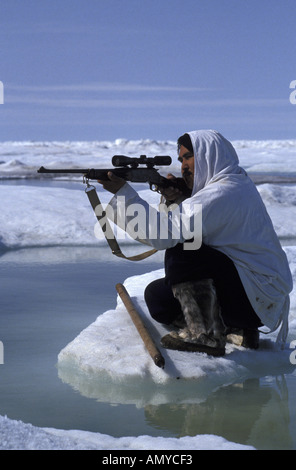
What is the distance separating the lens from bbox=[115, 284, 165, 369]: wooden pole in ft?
8.42

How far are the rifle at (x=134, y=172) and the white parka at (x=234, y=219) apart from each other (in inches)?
3.9

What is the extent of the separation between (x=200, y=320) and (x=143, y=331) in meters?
0.24

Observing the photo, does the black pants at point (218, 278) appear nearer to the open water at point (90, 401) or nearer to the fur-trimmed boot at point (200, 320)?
the fur-trimmed boot at point (200, 320)

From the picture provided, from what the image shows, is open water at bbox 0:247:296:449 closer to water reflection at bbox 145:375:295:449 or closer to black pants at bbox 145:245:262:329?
water reflection at bbox 145:375:295:449

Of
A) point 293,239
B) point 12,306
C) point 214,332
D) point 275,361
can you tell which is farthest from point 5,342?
point 293,239

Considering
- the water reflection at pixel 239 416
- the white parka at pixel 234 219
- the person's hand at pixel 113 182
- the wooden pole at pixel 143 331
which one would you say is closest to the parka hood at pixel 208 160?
the white parka at pixel 234 219

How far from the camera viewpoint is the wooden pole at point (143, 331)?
2566 millimetres

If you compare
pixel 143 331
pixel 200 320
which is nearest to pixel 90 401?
pixel 143 331

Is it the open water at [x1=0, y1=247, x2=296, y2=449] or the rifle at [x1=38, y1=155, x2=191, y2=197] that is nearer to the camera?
the open water at [x1=0, y1=247, x2=296, y2=449]

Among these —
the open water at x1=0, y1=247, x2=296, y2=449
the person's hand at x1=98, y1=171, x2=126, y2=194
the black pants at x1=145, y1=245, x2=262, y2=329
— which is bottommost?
the open water at x1=0, y1=247, x2=296, y2=449

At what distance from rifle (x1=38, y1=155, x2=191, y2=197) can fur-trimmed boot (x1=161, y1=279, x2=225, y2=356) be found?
0.43 meters

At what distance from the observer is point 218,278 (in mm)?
2689

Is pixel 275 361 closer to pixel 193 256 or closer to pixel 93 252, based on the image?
pixel 193 256

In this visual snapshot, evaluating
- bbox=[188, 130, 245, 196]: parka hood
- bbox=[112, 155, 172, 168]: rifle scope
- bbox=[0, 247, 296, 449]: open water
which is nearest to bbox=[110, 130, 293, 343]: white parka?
bbox=[188, 130, 245, 196]: parka hood
